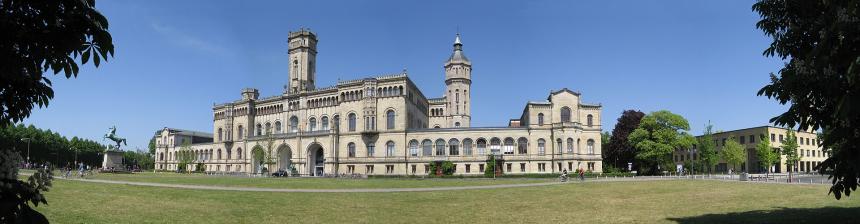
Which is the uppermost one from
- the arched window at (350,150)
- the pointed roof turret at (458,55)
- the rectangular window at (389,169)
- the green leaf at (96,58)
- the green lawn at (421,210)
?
the pointed roof turret at (458,55)

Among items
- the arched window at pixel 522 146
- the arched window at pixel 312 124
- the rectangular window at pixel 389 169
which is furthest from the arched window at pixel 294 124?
the arched window at pixel 522 146

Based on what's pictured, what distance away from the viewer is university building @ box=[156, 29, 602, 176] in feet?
288

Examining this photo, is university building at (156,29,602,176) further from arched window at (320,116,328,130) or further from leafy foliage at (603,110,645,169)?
leafy foliage at (603,110,645,169)

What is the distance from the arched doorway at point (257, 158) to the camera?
10156 centimetres

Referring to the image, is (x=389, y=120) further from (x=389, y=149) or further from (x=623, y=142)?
(x=623, y=142)

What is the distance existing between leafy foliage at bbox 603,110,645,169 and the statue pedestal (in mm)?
79482

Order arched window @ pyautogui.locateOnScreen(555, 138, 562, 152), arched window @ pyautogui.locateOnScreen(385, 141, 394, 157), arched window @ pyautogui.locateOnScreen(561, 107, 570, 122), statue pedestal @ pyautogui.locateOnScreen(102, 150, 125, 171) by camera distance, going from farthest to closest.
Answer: arched window @ pyautogui.locateOnScreen(385, 141, 394, 157)
arched window @ pyautogui.locateOnScreen(561, 107, 570, 122)
arched window @ pyautogui.locateOnScreen(555, 138, 562, 152)
statue pedestal @ pyautogui.locateOnScreen(102, 150, 125, 171)

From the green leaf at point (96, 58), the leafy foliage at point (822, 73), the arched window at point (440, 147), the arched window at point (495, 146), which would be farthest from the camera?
the arched window at point (440, 147)

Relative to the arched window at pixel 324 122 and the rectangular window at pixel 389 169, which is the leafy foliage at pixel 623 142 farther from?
the arched window at pixel 324 122

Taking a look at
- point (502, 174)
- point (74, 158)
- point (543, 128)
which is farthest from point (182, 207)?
point (74, 158)

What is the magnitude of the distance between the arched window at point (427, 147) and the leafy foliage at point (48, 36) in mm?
84767

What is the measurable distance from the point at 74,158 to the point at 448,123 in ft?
306

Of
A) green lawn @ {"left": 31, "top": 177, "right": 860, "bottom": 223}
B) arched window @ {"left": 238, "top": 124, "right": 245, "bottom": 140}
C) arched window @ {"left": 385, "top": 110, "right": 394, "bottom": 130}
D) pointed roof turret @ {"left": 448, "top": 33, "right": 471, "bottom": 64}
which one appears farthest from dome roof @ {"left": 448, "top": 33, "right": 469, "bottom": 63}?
green lawn @ {"left": 31, "top": 177, "right": 860, "bottom": 223}

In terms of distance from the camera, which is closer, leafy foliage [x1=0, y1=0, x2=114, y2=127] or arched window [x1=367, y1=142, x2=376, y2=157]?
leafy foliage [x1=0, y1=0, x2=114, y2=127]
